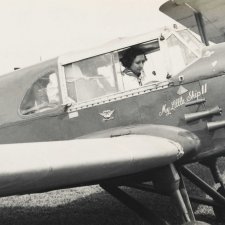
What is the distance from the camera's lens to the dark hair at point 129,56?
5.21 meters

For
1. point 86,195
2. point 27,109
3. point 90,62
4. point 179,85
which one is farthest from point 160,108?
point 86,195

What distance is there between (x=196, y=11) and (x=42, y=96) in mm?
7902

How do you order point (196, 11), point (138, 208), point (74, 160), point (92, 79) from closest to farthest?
point (74, 160), point (138, 208), point (92, 79), point (196, 11)

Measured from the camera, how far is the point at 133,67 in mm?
5141

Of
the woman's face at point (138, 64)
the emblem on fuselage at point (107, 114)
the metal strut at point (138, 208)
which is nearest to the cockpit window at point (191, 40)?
the woman's face at point (138, 64)

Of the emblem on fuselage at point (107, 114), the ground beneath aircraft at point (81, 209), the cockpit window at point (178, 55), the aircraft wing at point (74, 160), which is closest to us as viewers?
the aircraft wing at point (74, 160)

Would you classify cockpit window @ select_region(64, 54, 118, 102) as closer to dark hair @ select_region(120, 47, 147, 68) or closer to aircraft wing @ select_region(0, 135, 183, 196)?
dark hair @ select_region(120, 47, 147, 68)

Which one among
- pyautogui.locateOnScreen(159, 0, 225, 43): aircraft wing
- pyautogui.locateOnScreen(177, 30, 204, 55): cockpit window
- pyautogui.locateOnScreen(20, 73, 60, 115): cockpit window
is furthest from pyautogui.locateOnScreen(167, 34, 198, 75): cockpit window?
pyautogui.locateOnScreen(159, 0, 225, 43): aircraft wing

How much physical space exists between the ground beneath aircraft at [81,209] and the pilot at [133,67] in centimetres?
187

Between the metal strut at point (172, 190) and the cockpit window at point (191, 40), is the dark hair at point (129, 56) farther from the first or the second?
the metal strut at point (172, 190)

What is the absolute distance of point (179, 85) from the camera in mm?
4812

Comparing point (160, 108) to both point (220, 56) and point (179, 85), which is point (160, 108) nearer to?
point (179, 85)

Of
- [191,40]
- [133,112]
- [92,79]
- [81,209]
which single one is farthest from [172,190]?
[81,209]

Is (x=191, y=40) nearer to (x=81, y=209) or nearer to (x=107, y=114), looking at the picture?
(x=107, y=114)
